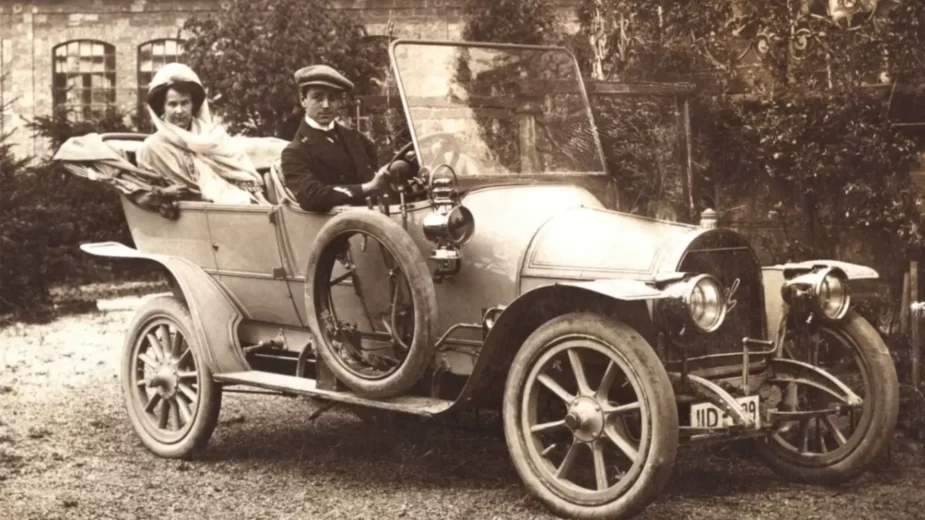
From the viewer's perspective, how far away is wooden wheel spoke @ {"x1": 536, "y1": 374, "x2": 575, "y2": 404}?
405 centimetres

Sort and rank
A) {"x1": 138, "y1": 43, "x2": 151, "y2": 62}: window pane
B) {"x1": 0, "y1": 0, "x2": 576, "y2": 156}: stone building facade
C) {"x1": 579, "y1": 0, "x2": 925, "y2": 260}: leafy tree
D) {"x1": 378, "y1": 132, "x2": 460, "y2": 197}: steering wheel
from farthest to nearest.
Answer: {"x1": 138, "y1": 43, "x2": 151, "y2": 62}: window pane, {"x1": 0, "y1": 0, "x2": 576, "y2": 156}: stone building facade, {"x1": 579, "y1": 0, "x2": 925, "y2": 260}: leafy tree, {"x1": 378, "y1": 132, "x2": 460, "y2": 197}: steering wheel

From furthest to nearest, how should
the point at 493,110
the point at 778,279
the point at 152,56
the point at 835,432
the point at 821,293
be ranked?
the point at 152,56 < the point at 493,110 < the point at 778,279 < the point at 835,432 < the point at 821,293

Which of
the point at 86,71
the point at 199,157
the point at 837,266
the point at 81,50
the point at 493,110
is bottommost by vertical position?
the point at 837,266

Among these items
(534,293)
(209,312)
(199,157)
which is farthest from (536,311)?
(199,157)

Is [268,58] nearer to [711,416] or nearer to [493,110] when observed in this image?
[493,110]

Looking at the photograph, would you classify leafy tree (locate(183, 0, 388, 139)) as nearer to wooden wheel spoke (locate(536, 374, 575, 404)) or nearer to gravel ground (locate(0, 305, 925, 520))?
gravel ground (locate(0, 305, 925, 520))

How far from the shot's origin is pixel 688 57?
7516 mm

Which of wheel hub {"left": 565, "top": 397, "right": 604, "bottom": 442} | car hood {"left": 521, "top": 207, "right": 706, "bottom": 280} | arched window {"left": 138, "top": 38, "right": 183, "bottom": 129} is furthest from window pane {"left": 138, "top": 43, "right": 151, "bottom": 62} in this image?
wheel hub {"left": 565, "top": 397, "right": 604, "bottom": 442}

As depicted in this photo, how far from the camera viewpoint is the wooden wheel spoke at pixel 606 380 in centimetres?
395

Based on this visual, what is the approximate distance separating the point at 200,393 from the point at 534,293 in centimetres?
206

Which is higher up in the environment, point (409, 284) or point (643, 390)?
point (409, 284)

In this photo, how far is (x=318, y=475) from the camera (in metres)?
5.12

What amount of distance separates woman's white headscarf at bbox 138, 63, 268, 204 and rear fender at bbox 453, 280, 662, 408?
2126mm

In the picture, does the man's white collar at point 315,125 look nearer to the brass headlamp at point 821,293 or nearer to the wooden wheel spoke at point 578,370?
the wooden wheel spoke at point 578,370
